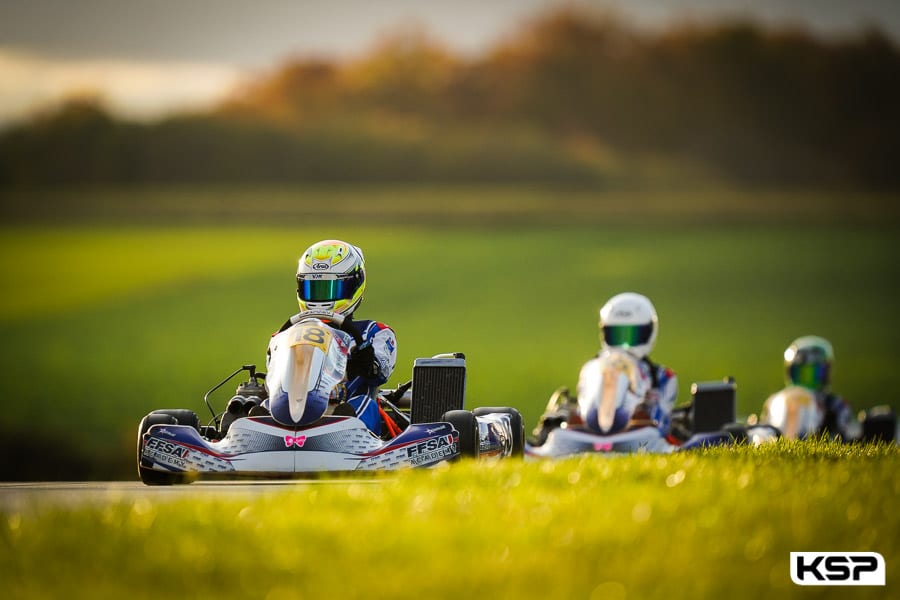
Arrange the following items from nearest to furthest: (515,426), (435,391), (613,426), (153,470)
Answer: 1. (153,470)
2. (435,391)
3. (515,426)
4. (613,426)

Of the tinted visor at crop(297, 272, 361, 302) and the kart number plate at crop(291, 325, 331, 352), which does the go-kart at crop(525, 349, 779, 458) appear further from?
the kart number plate at crop(291, 325, 331, 352)

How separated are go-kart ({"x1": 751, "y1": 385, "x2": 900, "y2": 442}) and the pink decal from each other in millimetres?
10157

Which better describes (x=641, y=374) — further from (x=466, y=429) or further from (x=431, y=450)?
(x=431, y=450)

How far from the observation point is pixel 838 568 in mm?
6730

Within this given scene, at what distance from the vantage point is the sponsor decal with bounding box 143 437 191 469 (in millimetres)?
11148

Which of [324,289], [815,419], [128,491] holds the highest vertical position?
[324,289]

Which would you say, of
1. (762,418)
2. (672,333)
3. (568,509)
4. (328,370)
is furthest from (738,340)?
(568,509)

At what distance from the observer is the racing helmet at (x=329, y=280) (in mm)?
12539

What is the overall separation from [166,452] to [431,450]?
1934mm

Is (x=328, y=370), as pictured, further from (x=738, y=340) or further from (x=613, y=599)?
(x=738, y=340)

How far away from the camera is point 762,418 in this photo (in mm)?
20281

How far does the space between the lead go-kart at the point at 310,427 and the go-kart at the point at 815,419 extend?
8.63 meters

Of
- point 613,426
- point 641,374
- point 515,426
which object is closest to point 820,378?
point 641,374

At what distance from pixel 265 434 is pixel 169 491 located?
2.57 feet
